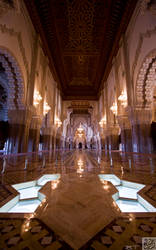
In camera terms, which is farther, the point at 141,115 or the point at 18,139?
the point at 141,115

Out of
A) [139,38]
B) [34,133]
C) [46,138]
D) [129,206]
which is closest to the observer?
[129,206]

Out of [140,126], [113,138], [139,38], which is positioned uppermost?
[139,38]

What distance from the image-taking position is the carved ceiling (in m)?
5.47

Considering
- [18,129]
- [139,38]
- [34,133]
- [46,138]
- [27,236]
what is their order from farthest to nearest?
[46,138]
[34,133]
[18,129]
[139,38]
[27,236]

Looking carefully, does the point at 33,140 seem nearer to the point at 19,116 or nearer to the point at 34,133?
the point at 34,133

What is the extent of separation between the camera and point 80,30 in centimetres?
669

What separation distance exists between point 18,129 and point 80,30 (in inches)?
255

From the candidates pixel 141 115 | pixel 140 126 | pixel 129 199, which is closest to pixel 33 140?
pixel 140 126

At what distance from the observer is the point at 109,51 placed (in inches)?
316

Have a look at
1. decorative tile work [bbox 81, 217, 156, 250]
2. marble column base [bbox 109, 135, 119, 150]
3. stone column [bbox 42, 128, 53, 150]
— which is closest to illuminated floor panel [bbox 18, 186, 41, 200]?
decorative tile work [bbox 81, 217, 156, 250]

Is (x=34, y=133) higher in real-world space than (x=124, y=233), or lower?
higher

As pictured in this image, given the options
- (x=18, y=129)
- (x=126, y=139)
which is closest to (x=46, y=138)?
(x=18, y=129)

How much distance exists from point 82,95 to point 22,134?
31.5ft

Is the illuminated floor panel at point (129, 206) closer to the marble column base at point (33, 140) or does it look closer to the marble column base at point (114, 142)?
the marble column base at point (33, 140)
